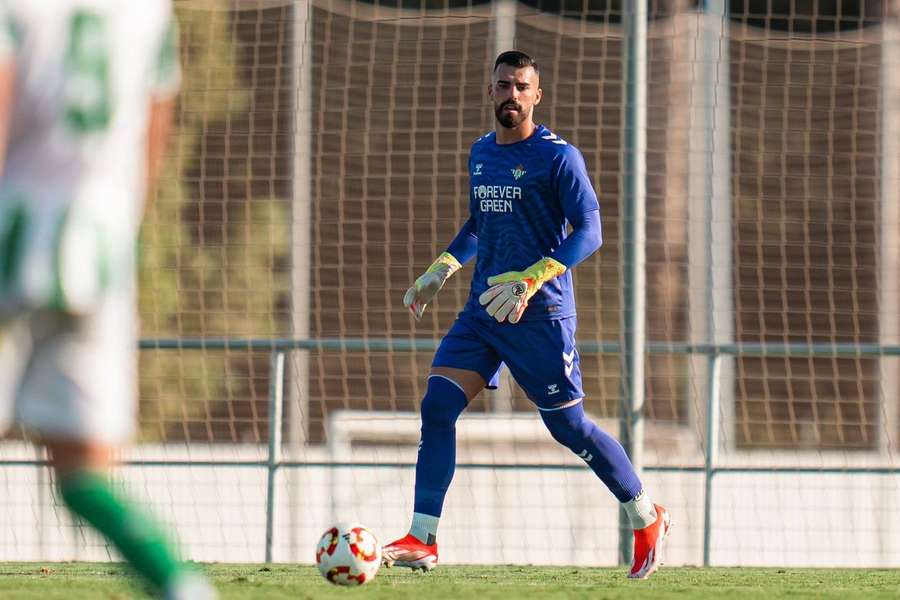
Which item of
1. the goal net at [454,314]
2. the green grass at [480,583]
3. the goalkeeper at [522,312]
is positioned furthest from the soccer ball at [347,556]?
the goal net at [454,314]

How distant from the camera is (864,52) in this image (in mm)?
13883

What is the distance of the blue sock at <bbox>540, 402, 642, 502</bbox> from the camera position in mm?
6316

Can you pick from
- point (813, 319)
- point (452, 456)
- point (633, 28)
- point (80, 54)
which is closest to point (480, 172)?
point (452, 456)

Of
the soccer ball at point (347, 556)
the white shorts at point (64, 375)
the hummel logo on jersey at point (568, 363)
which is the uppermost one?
the white shorts at point (64, 375)

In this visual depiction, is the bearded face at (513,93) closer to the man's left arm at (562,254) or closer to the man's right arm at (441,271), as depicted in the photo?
the man's left arm at (562,254)

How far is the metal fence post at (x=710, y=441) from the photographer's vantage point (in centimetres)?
802

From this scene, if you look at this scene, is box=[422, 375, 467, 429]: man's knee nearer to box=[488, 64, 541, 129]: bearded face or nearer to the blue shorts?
the blue shorts

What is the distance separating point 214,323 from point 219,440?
212 cm

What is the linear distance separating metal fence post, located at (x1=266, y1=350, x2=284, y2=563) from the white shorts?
15.9ft

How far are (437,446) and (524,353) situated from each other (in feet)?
1.49

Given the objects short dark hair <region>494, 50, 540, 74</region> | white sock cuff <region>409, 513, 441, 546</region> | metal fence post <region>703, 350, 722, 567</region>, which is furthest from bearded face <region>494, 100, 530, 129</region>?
metal fence post <region>703, 350, 722, 567</region>

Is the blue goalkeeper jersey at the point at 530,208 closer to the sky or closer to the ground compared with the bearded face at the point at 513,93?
closer to the ground

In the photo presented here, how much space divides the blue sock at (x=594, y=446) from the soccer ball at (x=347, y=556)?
942mm

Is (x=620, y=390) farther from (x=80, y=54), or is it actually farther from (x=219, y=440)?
(x=219, y=440)
